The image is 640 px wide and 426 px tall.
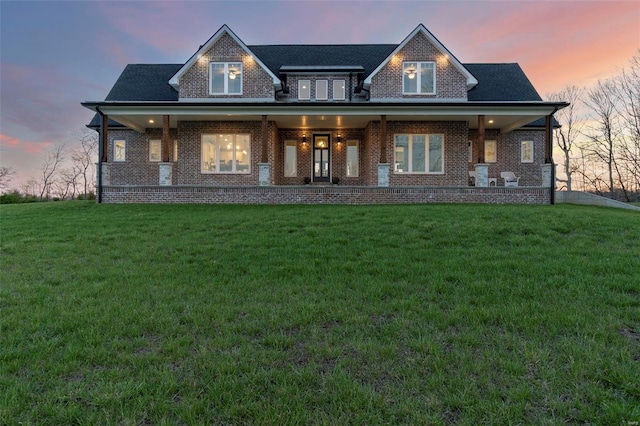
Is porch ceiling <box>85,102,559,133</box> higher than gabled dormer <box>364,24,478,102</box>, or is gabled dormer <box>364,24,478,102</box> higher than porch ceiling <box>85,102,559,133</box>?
gabled dormer <box>364,24,478,102</box>

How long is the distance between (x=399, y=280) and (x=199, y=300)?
258 cm

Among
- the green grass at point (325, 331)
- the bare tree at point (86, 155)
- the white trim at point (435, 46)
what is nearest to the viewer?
the green grass at point (325, 331)

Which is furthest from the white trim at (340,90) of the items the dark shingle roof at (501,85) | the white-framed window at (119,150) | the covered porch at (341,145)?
the white-framed window at (119,150)

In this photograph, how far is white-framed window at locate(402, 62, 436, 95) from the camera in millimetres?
16172

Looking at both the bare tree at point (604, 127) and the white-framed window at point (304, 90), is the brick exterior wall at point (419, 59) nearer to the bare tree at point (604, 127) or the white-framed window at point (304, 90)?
the white-framed window at point (304, 90)

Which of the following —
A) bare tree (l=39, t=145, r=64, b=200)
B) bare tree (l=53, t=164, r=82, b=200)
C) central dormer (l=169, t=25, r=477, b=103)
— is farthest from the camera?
bare tree (l=53, t=164, r=82, b=200)

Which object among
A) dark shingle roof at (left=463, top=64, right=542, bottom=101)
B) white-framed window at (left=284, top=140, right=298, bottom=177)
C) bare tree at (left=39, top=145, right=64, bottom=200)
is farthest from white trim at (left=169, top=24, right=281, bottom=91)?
bare tree at (left=39, top=145, right=64, bottom=200)

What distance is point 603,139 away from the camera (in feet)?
95.6

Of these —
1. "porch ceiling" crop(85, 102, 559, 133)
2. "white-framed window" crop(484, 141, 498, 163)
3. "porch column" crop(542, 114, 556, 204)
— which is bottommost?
"porch column" crop(542, 114, 556, 204)

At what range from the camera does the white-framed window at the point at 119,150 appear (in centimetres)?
1841

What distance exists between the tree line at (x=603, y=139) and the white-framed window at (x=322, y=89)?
82.5 ft

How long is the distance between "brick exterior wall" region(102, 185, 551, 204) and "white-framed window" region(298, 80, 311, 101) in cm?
620

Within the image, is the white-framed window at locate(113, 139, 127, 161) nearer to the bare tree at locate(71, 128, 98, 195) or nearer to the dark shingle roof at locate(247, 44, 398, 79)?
the dark shingle roof at locate(247, 44, 398, 79)

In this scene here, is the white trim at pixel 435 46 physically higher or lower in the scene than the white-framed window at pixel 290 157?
higher
